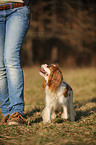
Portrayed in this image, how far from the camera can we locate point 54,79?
245 centimetres

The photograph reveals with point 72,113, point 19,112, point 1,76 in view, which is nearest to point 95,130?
point 72,113

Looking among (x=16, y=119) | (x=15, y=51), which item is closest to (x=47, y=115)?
(x=16, y=119)

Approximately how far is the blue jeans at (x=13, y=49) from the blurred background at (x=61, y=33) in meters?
5.02

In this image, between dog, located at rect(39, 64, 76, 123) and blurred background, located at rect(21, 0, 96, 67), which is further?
blurred background, located at rect(21, 0, 96, 67)

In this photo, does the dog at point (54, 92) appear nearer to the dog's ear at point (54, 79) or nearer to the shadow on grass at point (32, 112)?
the dog's ear at point (54, 79)

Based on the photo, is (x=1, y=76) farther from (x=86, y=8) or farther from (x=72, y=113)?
(x=86, y=8)

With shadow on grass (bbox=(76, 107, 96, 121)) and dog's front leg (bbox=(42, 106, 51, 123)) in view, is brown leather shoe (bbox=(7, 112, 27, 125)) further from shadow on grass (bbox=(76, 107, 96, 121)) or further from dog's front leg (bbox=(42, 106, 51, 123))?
shadow on grass (bbox=(76, 107, 96, 121))

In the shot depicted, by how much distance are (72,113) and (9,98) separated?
81cm

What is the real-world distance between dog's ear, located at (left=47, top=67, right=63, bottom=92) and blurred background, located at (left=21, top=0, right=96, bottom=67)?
16.7ft

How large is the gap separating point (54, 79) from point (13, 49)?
1.92ft

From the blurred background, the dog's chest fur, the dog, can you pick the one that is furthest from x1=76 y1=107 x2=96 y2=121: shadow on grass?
the blurred background

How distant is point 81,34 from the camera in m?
10.3

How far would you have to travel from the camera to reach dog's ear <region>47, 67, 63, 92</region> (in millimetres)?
2445

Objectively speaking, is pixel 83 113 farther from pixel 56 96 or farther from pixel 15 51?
pixel 15 51
